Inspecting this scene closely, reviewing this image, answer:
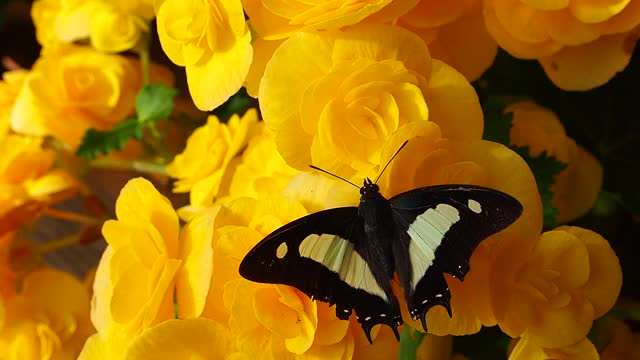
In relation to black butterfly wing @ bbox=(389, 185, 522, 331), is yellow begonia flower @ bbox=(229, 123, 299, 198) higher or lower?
lower

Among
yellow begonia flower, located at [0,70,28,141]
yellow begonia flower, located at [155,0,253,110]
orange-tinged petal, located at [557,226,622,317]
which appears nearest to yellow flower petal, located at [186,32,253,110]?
yellow begonia flower, located at [155,0,253,110]

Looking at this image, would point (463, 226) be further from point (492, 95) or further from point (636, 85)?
point (636, 85)

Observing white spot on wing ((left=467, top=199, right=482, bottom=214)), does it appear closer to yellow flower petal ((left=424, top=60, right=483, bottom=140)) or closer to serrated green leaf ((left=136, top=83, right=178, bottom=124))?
yellow flower petal ((left=424, top=60, right=483, bottom=140))

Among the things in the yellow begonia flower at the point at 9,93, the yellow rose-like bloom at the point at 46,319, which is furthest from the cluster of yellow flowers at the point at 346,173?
the yellow begonia flower at the point at 9,93

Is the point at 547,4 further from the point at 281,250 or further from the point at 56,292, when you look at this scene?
the point at 56,292

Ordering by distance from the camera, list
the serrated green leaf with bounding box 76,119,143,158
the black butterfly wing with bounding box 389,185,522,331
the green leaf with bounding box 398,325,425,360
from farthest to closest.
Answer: the serrated green leaf with bounding box 76,119,143,158 < the green leaf with bounding box 398,325,425,360 < the black butterfly wing with bounding box 389,185,522,331
